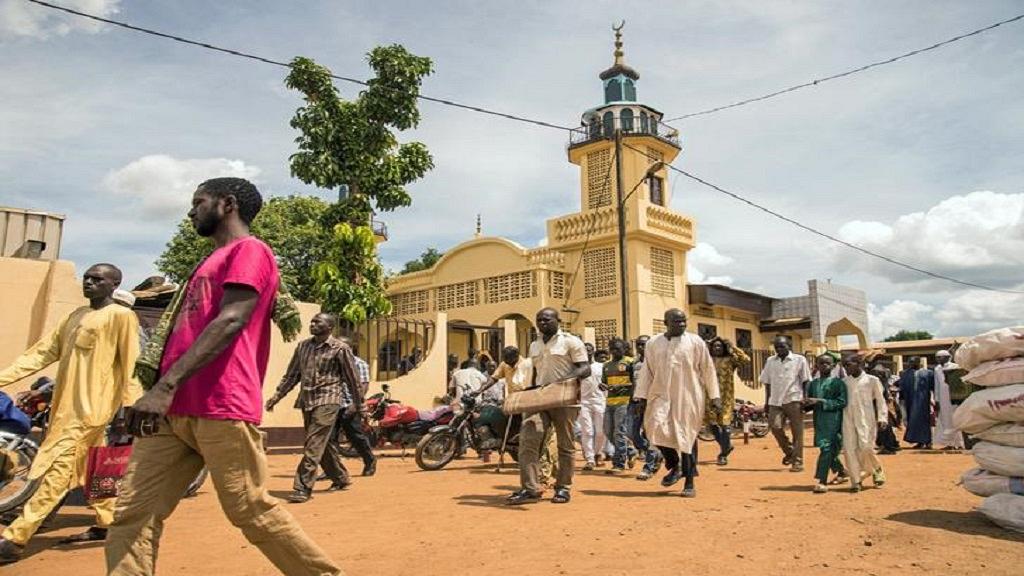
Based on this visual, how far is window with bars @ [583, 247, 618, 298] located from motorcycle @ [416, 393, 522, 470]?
12.3 m

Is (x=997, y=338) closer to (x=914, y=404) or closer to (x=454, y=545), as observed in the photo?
(x=454, y=545)

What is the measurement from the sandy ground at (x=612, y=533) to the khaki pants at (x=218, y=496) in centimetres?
138

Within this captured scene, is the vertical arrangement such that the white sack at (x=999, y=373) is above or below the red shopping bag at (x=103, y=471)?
above

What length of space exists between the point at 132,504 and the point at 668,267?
20814mm

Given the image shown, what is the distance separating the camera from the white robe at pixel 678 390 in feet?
22.8

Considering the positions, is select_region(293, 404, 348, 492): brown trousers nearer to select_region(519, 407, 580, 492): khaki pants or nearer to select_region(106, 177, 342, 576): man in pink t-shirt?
select_region(519, 407, 580, 492): khaki pants

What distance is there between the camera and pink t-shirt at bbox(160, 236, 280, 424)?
2619 millimetres

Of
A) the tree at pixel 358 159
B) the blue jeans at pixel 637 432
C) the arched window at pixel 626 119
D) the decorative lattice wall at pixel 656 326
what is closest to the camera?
the blue jeans at pixel 637 432

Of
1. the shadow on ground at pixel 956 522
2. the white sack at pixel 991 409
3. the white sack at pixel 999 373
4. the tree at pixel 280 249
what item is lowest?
the shadow on ground at pixel 956 522

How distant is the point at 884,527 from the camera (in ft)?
16.6

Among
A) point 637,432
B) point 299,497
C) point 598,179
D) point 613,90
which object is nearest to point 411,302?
point 598,179

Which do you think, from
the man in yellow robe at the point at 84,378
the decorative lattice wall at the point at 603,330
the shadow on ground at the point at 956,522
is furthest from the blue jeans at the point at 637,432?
the decorative lattice wall at the point at 603,330

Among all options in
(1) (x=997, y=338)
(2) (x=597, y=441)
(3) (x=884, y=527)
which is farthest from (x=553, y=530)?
(2) (x=597, y=441)

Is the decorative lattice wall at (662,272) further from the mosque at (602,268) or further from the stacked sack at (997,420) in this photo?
the stacked sack at (997,420)
